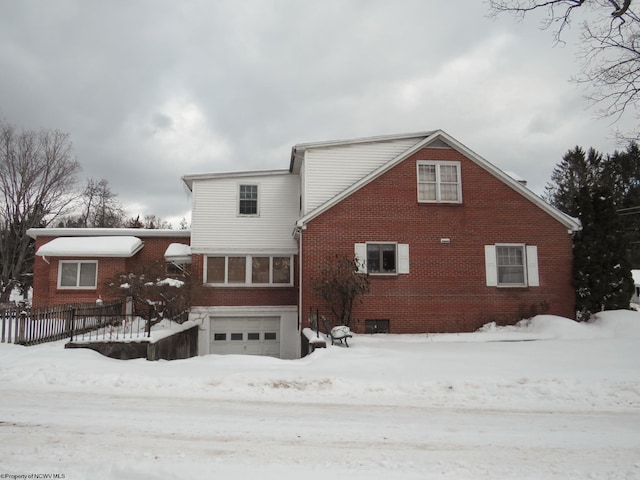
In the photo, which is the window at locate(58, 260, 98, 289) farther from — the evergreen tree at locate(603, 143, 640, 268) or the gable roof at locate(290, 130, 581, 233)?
the evergreen tree at locate(603, 143, 640, 268)

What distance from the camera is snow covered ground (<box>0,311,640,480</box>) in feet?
16.1

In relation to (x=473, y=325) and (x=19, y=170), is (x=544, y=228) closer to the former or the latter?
(x=473, y=325)

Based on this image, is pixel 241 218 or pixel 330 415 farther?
pixel 241 218

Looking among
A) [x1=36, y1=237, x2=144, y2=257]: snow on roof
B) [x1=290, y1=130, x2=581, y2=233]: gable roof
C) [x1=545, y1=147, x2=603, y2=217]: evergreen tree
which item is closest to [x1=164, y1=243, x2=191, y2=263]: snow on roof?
[x1=36, y1=237, x2=144, y2=257]: snow on roof

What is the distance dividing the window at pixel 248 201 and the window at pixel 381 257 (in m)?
5.92

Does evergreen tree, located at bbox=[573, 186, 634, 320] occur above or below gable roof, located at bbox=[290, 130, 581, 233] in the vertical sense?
below

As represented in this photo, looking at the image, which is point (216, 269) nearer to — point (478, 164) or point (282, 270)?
point (282, 270)

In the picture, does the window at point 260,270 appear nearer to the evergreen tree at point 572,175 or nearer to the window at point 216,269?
the window at point 216,269

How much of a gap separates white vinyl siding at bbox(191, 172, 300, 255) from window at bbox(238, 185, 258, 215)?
176 mm

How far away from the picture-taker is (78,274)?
20203 millimetres

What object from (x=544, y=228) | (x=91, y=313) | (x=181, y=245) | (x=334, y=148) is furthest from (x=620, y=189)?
(x=91, y=313)

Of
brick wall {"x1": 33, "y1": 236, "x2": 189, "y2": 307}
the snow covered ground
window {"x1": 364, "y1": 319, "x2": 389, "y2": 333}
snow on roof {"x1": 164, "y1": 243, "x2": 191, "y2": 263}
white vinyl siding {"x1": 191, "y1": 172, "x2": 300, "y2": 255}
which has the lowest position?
the snow covered ground

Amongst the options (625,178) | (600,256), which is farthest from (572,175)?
(600,256)

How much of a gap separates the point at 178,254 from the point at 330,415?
14696 mm
